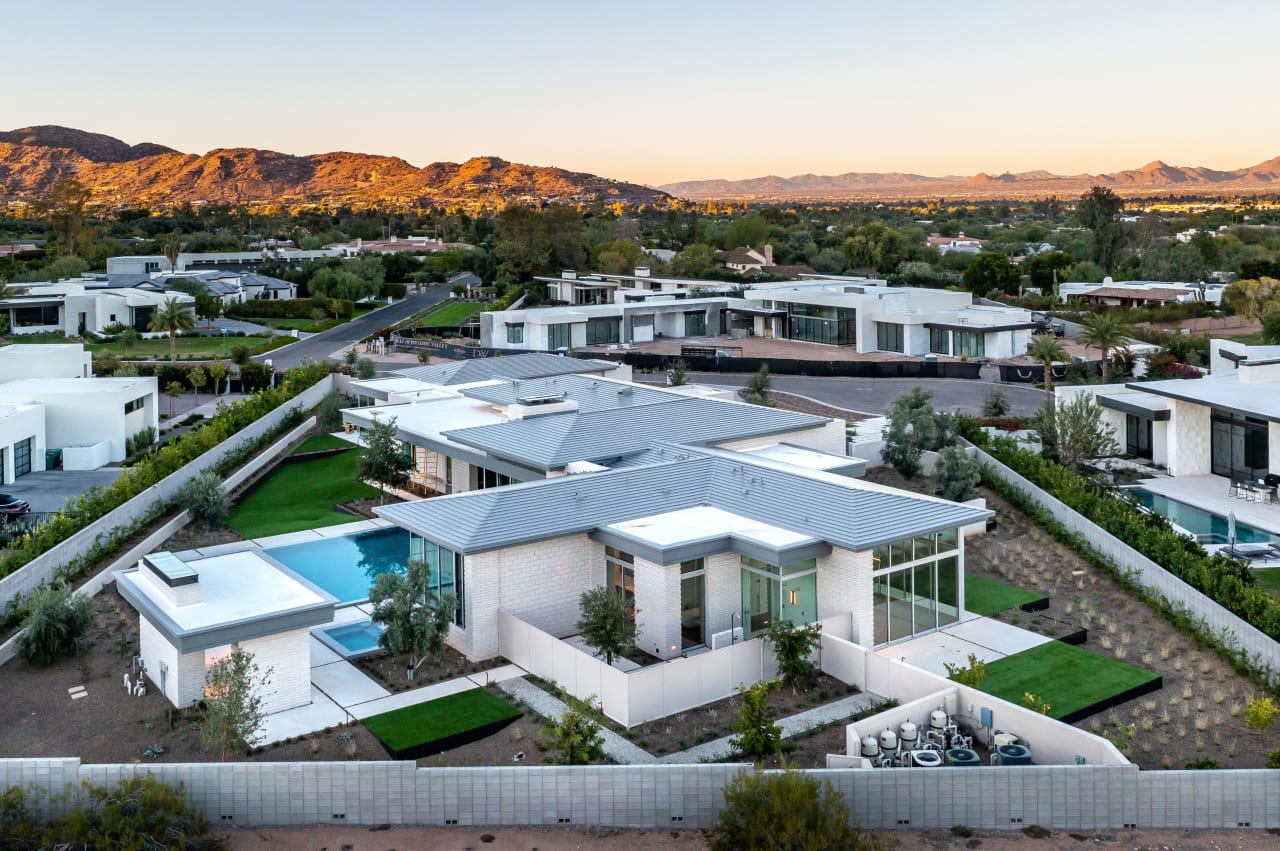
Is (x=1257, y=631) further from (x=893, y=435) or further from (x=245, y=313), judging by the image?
(x=245, y=313)

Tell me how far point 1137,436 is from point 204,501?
95.3 ft

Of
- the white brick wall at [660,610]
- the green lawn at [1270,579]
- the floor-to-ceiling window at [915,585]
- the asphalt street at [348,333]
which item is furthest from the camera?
the asphalt street at [348,333]

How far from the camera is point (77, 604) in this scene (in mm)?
23156

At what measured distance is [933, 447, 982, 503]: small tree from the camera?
33.1 metres

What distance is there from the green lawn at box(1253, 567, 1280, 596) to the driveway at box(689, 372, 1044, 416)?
22068mm

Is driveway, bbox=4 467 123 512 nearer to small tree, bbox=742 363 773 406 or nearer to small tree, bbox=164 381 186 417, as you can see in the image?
small tree, bbox=164 381 186 417

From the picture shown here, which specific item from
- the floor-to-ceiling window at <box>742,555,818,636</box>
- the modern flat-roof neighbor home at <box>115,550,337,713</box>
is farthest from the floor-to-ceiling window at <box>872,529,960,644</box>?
the modern flat-roof neighbor home at <box>115,550,337,713</box>

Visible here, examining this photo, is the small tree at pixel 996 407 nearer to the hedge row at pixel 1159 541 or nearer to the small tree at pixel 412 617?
the hedge row at pixel 1159 541

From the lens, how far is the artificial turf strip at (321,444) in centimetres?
4425

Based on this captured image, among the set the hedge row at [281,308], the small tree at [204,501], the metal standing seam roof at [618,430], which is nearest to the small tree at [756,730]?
the metal standing seam roof at [618,430]

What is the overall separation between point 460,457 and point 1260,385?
23893 mm

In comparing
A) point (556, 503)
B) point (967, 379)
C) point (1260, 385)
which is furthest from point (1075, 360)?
point (556, 503)

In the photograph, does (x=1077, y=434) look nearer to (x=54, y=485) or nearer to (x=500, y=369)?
(x=500, y=369)

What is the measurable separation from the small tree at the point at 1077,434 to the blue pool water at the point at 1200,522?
2002mm
